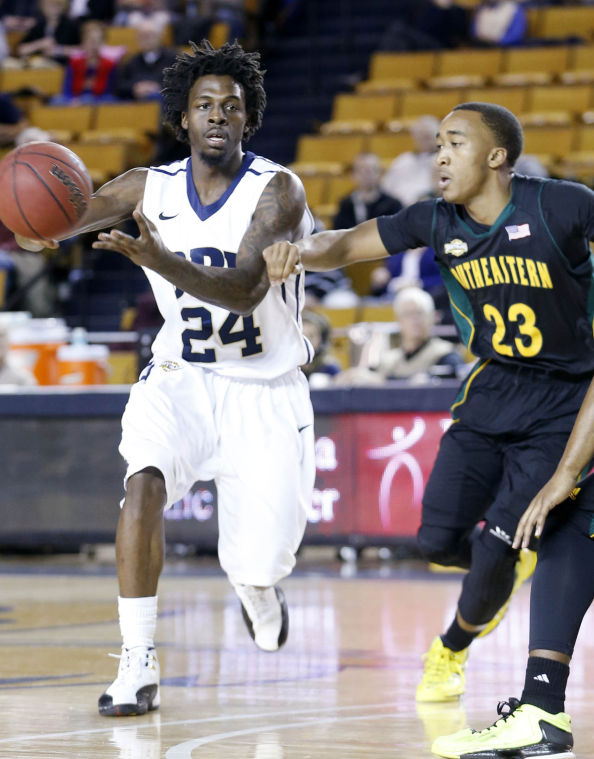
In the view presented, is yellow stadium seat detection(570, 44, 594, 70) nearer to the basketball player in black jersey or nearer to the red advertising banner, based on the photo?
the red advertising banner

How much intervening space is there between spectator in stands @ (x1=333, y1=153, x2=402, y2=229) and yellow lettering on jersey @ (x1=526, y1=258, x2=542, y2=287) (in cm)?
651

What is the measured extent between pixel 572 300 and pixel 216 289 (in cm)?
102

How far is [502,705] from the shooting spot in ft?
11.2

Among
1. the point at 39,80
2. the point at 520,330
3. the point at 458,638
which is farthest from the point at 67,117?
the point at 520,330

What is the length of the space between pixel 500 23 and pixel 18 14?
247 inches

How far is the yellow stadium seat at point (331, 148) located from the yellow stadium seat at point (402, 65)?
1184 mm

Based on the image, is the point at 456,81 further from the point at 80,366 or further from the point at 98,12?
the point at 80,366

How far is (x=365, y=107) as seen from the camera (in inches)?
498

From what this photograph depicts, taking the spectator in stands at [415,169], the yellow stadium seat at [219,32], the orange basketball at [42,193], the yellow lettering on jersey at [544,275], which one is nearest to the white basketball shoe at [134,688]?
the orange basketball at [42,193]

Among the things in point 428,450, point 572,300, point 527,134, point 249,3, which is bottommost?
point 428,450

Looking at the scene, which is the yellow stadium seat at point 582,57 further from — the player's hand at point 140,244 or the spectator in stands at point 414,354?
the player's hand at point 140,244

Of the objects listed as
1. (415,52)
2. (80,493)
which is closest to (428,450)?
(80,493)

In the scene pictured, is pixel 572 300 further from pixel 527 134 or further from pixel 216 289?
pixel 527 134

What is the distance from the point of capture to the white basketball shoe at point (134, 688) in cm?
384
